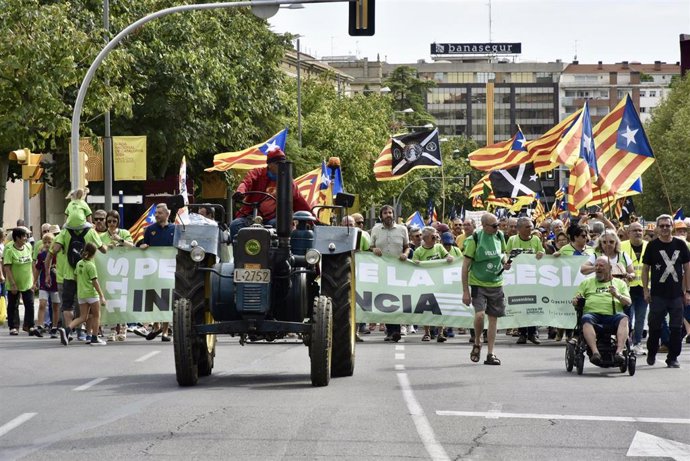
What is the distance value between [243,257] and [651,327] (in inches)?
250

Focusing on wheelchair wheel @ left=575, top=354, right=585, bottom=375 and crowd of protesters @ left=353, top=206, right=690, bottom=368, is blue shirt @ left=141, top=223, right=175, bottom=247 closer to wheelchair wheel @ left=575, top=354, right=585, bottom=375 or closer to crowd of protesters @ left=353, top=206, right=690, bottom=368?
crowd of protesters @ left=353, top=206, right=690, bottom=368

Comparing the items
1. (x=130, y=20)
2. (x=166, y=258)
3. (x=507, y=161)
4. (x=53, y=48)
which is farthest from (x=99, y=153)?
(x=166, y=258)

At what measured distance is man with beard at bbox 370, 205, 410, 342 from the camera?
23.0m

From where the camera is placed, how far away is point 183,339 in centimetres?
1361

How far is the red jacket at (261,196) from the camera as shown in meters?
14.8

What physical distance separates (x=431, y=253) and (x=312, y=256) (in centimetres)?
958

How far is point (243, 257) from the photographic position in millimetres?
13625

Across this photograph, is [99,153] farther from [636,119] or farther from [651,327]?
[651,327]

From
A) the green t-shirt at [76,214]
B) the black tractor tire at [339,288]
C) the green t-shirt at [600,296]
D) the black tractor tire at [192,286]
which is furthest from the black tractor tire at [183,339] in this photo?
the green t-shirt at [76,214]

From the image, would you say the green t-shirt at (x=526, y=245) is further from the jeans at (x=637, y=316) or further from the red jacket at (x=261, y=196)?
the red jacket at (x=261, y=196)

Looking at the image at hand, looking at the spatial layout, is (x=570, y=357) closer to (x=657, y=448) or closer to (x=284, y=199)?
(x=284, y=199)

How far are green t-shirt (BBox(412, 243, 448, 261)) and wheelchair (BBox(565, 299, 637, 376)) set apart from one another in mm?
6544

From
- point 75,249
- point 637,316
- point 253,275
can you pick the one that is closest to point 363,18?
point 75,249

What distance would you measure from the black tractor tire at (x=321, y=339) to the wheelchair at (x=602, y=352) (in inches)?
143
